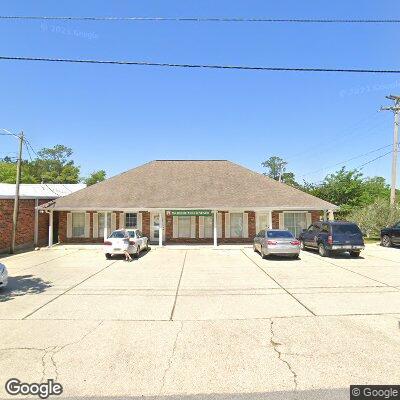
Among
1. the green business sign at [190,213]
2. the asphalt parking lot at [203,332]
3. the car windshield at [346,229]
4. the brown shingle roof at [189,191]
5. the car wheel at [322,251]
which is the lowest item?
the asphalt parking lot at [203,332]

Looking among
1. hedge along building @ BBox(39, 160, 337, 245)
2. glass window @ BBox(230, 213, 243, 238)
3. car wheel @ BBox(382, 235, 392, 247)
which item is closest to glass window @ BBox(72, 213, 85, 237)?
hedge along building @ BBox(39, 160, 337, 245)

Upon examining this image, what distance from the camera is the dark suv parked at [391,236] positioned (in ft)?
75.7

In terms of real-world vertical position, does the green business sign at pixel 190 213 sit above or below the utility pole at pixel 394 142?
below

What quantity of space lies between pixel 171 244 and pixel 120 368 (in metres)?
20.4

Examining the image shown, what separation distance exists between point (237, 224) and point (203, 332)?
65.5 ft

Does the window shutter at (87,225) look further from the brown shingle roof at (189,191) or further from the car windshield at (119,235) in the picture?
the car windshield at (119,235)

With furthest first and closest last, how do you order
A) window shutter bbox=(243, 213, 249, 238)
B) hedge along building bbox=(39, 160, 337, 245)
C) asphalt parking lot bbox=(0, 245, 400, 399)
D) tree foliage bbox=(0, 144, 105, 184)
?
tree foliage bbox=(0, 144, 105, 184)
window shutter bbox=(243, 213, 249, 238)
hedge along building bbox=(39, 160, 337, 245)
asphalt parking lot bbox=(0, 245, 400, 399)

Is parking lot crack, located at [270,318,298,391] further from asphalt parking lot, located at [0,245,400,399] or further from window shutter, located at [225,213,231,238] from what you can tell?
window shutter, located at [225,213,231,238]

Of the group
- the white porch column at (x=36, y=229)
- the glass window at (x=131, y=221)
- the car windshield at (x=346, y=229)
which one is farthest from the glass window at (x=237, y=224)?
the white porch column at (x=36, y=229)

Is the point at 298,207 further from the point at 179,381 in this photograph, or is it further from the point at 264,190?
the point at 179,381

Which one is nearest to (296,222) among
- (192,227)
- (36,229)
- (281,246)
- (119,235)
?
(192,227)

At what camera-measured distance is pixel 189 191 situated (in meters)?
27.1

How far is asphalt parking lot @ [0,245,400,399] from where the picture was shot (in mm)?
4941

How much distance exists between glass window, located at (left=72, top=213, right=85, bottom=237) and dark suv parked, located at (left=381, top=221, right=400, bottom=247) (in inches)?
864
